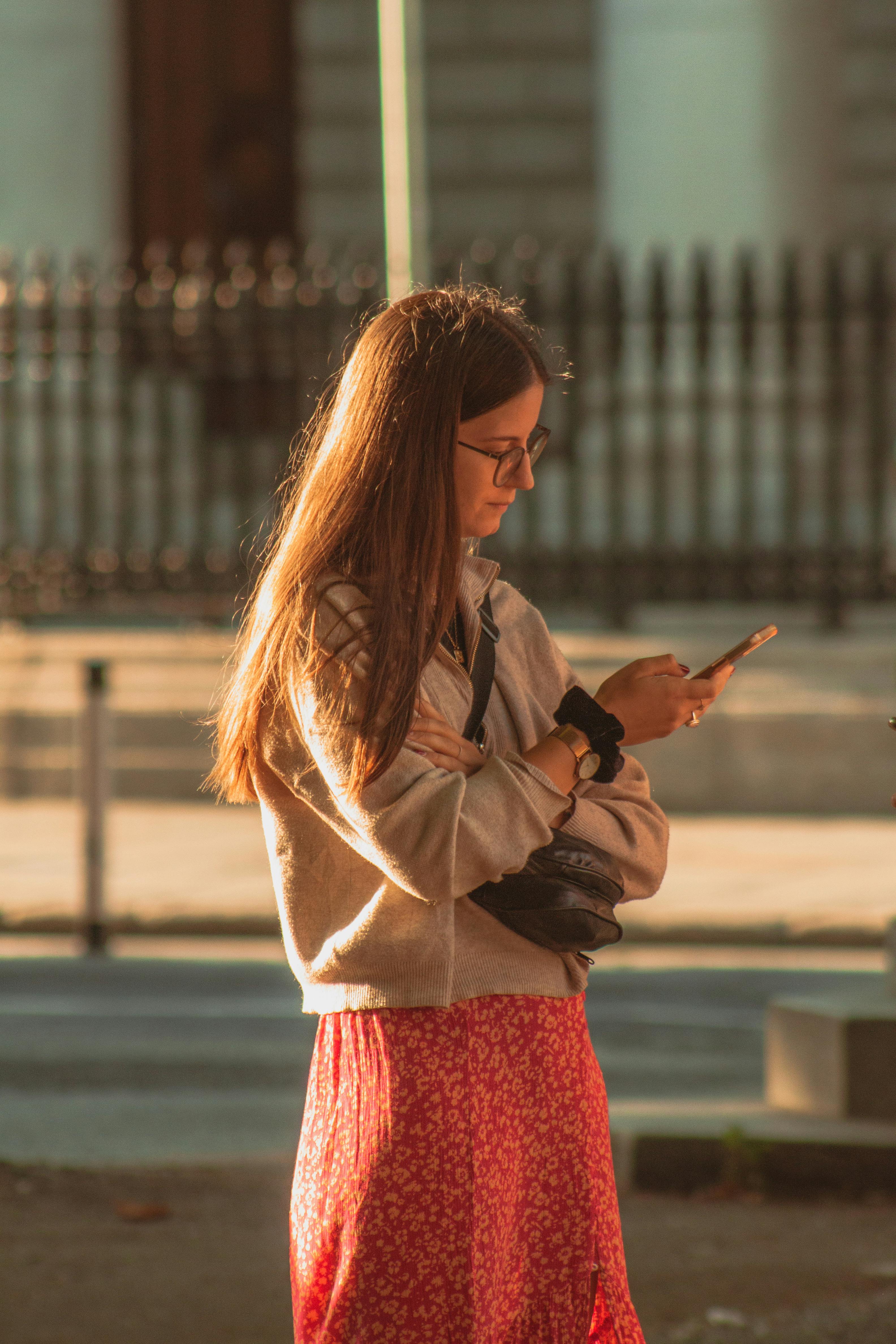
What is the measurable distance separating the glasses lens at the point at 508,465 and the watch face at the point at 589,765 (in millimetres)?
→ 336

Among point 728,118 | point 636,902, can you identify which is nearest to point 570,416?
Answer: point 728,118

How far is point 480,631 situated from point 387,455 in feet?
0.86

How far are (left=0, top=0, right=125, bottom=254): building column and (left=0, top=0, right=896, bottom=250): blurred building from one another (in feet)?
0.05

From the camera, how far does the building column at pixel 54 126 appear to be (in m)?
16.4

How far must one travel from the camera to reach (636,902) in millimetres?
8453

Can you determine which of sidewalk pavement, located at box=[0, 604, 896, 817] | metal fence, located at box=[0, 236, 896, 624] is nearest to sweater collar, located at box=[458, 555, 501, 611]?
sidewalk pavement, located at box=[0, 604, 896, 817]

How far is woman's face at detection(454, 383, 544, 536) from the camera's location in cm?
226

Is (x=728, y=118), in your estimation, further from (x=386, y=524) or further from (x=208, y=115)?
(x=386, y=524)

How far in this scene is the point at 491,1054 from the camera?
2.30m

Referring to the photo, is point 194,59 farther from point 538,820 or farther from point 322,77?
point 538,820

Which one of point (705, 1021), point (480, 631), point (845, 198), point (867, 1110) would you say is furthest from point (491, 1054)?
point (845, 198)

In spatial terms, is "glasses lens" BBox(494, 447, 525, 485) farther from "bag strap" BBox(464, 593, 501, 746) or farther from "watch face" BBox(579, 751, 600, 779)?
"watch face" BBox(579, 751, 600, 779)

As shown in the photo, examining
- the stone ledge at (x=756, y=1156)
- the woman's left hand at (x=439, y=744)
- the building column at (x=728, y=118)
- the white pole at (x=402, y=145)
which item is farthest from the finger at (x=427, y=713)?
the building column at (x=728, y=118)

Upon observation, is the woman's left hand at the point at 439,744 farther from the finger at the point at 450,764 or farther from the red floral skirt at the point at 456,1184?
the red floral skirt at the point at 456,1184
